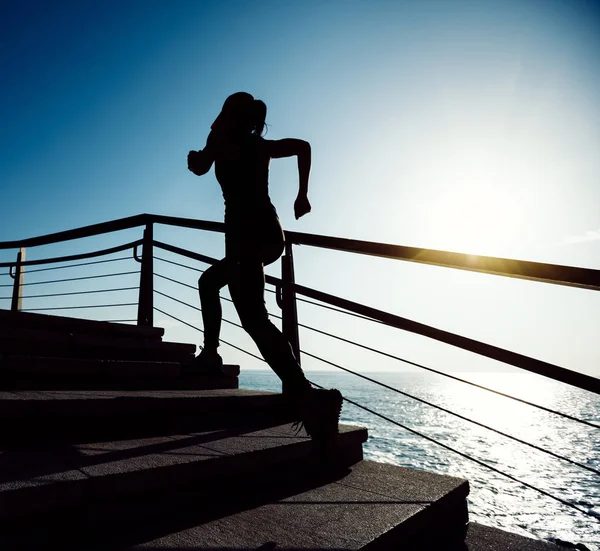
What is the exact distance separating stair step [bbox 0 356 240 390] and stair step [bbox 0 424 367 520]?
31.7 inches

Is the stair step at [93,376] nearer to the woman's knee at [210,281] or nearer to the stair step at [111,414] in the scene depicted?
the stair step at [111,414]

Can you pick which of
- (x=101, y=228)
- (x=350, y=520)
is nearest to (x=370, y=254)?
(x=350, y=520)

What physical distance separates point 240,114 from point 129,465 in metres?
1.58

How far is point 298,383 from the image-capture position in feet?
6.11

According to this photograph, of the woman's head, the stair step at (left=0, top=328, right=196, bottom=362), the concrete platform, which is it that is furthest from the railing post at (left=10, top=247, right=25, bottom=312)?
the concrete platform

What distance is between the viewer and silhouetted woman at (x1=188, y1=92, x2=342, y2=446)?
6.14 feet

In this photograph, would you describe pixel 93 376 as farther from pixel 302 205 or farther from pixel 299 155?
pixel 299 155

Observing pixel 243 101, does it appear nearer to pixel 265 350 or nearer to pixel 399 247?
pixel 399 247

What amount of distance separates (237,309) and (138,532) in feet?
3.11

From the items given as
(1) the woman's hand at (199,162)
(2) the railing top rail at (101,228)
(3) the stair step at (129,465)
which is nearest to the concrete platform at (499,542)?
(3) the stair step at (129,465)

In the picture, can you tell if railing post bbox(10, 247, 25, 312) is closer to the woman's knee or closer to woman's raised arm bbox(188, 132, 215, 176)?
the woman's knee

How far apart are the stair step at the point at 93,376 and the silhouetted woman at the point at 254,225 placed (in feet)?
3.86

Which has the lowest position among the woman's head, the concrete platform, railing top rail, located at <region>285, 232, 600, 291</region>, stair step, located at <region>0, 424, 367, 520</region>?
the concrete platform

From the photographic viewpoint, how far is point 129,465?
1460mm
